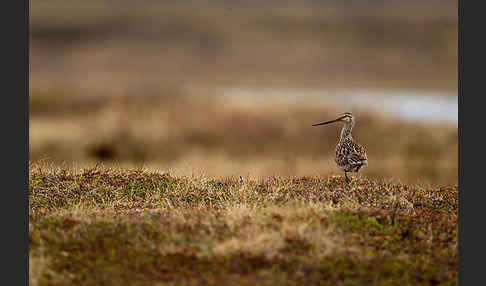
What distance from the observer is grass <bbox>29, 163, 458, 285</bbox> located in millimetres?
8156

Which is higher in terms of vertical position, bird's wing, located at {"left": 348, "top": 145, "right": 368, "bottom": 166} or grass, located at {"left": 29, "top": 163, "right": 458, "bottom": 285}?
bird's wing, located at {"left": 348, "top": 145, "right": 368, "bottom": 166}

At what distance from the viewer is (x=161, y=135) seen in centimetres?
2712

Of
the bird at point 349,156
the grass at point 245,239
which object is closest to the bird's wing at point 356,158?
the bird at point 349,156

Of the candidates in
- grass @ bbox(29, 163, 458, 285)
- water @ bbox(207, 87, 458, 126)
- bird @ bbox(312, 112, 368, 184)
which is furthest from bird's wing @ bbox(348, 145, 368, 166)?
water @ bbox(207, 87, 458, 126)

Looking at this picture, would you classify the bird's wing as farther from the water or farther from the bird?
the water

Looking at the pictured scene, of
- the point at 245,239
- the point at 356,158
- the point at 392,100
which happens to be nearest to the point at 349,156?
the point at 356,158

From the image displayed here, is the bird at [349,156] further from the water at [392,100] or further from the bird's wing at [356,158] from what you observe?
the water at [392,100]

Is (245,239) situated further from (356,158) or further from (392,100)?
(392,100)

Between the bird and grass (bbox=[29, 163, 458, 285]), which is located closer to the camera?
grass (bbox=[29, 163, 458, 285])

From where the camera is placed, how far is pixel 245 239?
344 inches

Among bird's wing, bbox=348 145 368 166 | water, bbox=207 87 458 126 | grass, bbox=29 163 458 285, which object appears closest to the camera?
grass, bbox=29 163 458 285

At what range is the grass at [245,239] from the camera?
26.8 feet

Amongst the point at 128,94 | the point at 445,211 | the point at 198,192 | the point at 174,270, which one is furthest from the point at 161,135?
the point at 174,270

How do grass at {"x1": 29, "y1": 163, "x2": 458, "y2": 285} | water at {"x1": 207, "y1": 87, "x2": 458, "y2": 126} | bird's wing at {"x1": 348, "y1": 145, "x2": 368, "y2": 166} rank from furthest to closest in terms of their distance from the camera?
water at {"x1": 207, "y1": 87, "x2": 458, "y2": 126} < bird's wing at {"x1": 348, "y1": 145, "x2": 368, "y2": 166} < grass at {"x1": 29, "y1": 163, "x2": 458, "y2": 285}
